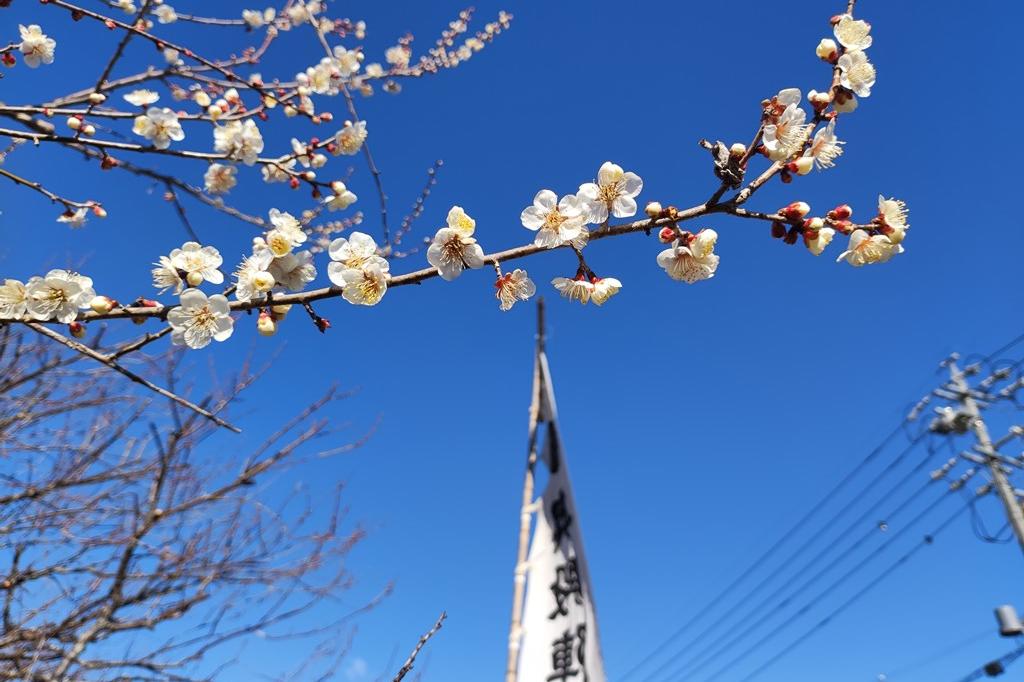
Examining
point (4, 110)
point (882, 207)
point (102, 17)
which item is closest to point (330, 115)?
point (102, 17)

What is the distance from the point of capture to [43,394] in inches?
164

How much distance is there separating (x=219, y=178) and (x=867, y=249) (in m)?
2.94

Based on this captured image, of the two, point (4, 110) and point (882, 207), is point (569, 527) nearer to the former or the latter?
point (882, 207)

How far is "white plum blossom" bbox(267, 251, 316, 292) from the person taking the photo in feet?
4.95

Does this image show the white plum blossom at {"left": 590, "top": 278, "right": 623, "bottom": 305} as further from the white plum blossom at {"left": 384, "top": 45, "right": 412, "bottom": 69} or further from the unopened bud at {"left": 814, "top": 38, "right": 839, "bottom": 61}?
the white plum blossom at {"left": 384, "top": 45, "right": 412, "bottom": 69}

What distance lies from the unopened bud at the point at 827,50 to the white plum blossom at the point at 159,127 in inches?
94.7

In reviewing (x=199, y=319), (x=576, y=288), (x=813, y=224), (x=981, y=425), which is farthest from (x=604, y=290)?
(x=981, y=425)

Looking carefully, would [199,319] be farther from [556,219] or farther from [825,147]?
[825,147]

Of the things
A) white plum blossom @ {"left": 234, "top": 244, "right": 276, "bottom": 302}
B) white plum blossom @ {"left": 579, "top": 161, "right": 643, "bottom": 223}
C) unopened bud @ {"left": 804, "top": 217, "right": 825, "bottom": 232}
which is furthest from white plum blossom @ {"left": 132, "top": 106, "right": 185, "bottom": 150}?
unopened bud @ {"left": 804, "top": 217, "right": 825, "bottom": 232}

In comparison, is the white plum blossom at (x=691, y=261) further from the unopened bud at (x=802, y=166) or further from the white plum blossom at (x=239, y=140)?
the white plum blossom at (x=239, y=140)

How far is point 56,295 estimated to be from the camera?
4.98ft

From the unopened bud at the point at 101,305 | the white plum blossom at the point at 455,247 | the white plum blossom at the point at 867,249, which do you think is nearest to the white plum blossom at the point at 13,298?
the unopened bud at the point at 101,305

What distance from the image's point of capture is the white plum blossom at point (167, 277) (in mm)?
1580

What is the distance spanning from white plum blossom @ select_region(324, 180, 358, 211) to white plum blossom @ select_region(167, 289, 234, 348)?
1.12 metres
